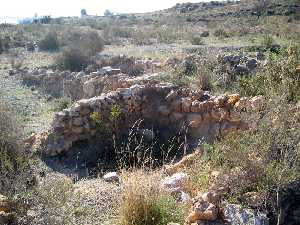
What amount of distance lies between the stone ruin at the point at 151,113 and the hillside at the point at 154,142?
0.07ft

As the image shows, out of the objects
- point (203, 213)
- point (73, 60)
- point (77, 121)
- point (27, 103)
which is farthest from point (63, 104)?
point (203, 213)

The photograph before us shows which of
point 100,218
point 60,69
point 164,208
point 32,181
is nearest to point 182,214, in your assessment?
point 164,208

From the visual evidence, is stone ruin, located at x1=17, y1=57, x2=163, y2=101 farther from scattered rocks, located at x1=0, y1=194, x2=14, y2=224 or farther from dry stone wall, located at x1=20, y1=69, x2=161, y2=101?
scattered rocks, located at x1=0, y1=194, x2=14, y2=224

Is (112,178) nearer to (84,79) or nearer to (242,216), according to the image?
(242,216)

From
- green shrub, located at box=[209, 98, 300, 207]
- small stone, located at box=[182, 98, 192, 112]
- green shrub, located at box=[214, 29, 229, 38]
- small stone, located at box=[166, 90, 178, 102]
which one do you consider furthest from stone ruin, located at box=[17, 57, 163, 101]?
green shrub, located at box=[214, 29, 229, 38]

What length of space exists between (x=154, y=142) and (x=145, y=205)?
3568 millimetres

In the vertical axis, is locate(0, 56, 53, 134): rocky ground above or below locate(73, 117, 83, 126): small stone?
below

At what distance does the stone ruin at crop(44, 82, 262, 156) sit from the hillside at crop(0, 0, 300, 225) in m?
0.02

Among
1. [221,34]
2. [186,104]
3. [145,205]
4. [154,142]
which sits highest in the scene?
[221,34]

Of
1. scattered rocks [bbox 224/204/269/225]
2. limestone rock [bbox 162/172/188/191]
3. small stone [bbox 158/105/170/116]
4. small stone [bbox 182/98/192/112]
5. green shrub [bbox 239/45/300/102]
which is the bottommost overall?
limestone rock [bbox 162/172/188/191]

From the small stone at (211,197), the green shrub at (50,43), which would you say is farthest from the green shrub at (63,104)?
the green shrub at (50,43)

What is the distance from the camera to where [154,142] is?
8227 mm

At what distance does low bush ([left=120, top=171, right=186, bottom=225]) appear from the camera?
Result: 4.68 meters

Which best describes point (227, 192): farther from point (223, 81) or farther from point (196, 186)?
point (223, 81)
